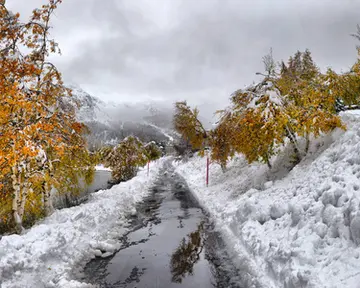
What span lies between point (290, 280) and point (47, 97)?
1067cm

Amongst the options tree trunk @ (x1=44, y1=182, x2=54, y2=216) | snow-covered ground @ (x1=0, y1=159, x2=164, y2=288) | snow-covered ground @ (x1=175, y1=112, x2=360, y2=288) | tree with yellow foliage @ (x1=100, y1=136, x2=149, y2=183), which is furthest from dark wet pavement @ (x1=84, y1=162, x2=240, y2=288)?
tree with yellow foliage @ (x1=100, y1=136, x2=149, y2=183)

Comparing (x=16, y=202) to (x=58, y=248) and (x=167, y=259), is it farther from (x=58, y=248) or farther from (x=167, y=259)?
(x=167, y=259)

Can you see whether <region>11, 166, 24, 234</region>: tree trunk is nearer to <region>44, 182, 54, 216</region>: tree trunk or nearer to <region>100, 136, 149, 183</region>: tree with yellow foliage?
<region>44, 182, 54, 216</region>: tree trunk

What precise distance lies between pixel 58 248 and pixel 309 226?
238 inches

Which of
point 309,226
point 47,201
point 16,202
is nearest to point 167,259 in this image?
point 309,226

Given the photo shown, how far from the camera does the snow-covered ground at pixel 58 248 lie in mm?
5676

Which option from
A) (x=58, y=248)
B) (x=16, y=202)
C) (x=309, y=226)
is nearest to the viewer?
(x=309, y=226)

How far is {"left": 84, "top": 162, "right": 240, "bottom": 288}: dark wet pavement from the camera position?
5.91 meters

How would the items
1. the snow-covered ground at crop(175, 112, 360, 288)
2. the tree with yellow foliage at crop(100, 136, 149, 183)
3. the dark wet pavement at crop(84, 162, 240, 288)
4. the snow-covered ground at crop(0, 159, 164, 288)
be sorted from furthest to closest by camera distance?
the tree with yellow foliage at crop(100, 136, 149, 183) < the dark wet pavement at crop(84, 162, 240, 288) < the snow-covered ground at crop(0, 159, 164, 288) < the snow-covered ground at crop(175, 112, 360, 288)

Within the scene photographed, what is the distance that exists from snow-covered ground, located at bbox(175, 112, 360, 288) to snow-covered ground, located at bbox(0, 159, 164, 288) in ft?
12.8

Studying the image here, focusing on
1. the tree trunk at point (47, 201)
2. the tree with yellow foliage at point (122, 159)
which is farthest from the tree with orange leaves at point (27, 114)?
the tree with yellow foliage at point (122, 159)

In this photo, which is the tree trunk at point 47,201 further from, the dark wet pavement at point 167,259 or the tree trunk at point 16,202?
the dark wet pavement at point 167,259

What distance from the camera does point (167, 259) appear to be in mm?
7121

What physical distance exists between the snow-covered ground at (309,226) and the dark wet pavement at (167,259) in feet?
1.91
